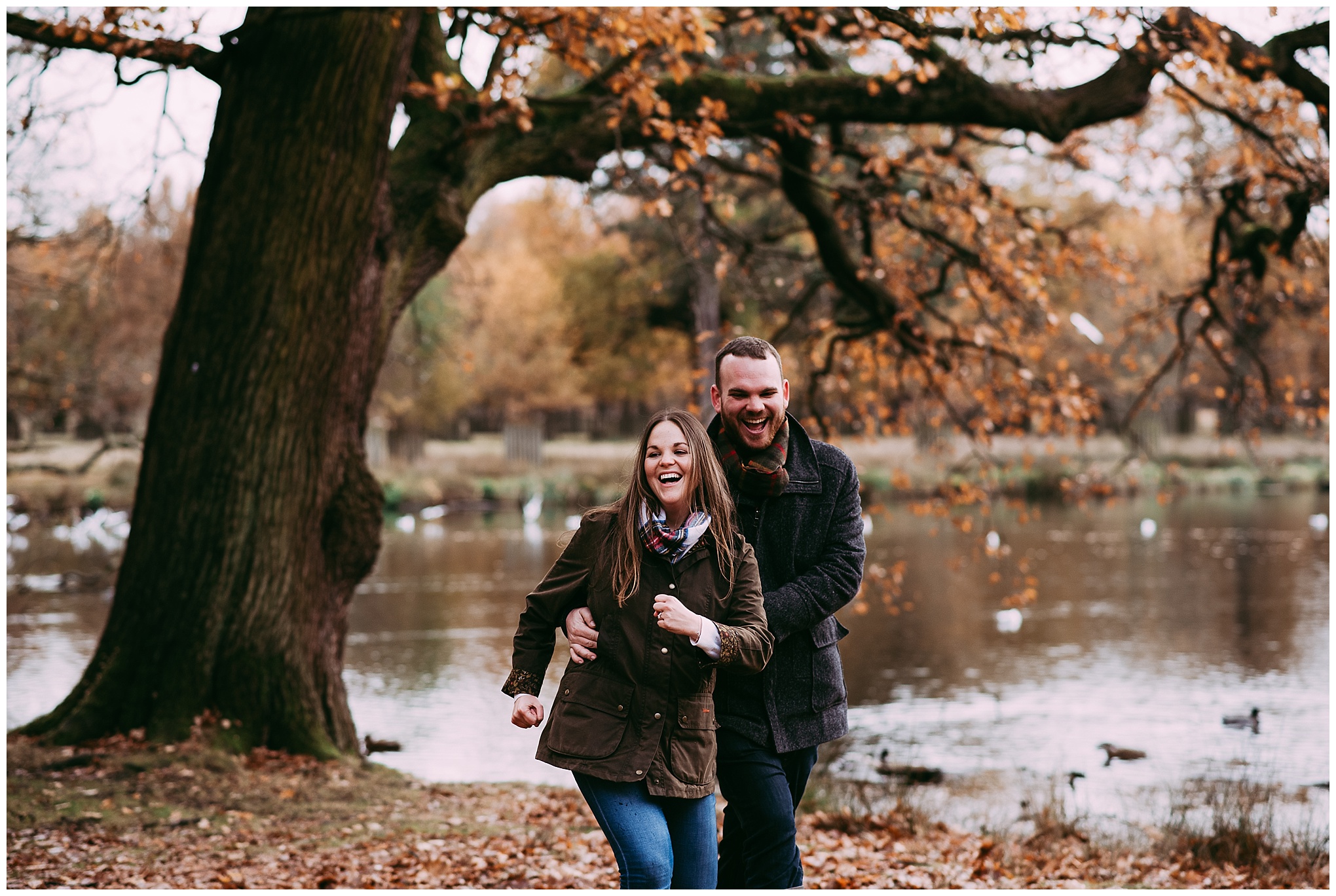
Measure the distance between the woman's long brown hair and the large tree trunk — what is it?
14.4ft

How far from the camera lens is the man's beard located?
3594 millimetres

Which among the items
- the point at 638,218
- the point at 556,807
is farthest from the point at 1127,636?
the point at 638,218

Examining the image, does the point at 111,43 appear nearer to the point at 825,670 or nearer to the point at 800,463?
the point at 800,463

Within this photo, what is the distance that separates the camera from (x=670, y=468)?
11.0 feet

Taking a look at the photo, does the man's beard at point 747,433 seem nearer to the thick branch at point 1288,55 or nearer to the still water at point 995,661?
the still water at point 995,661

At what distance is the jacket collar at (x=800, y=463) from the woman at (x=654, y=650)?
0.29 m

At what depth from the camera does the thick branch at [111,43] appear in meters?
6.97

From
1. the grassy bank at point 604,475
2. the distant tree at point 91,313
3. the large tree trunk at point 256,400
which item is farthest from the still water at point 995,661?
the grassy bank at point 604,475

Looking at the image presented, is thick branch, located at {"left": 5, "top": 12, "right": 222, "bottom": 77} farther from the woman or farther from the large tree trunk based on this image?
the woman

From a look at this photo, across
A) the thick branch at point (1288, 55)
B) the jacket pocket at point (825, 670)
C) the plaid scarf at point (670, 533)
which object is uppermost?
the thick branch at point (1288, 55)

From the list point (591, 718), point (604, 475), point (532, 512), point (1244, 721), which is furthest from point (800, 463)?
point (604, 475)

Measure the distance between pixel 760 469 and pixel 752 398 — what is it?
223mm

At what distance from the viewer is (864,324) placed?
965 centimetres

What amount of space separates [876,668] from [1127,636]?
417 cm
